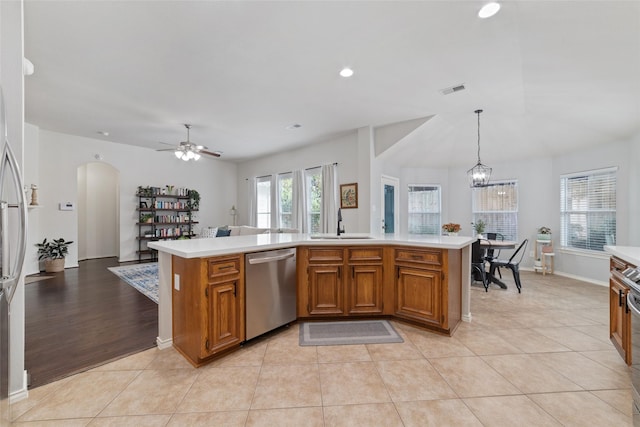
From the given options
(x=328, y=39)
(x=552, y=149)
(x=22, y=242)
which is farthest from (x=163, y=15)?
(x=552, y=149)

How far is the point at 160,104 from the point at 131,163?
3481 mm

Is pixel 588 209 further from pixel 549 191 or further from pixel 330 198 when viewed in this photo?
pixel 330 198

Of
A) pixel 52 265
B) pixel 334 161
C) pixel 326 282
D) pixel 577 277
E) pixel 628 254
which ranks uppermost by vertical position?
pixel 334 161

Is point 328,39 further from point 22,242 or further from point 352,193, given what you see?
point 352,193

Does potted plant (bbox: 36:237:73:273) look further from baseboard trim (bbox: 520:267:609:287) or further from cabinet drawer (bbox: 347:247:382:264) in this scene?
baseboard trim (bbox: 520:267:609:287)

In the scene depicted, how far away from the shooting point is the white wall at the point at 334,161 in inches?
203

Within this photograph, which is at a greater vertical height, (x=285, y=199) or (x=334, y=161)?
(x=334, y=161)

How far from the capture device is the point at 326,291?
2.81 metres

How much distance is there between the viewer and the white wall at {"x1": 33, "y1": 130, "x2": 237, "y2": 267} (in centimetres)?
548

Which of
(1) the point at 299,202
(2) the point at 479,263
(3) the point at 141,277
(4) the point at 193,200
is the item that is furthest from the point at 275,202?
(2) the point at 479,263

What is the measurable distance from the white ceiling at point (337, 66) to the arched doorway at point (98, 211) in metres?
2.32

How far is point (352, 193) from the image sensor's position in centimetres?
532

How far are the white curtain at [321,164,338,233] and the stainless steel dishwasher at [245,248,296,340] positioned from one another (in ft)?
9.99

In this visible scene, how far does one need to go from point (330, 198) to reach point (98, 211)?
6523mm
